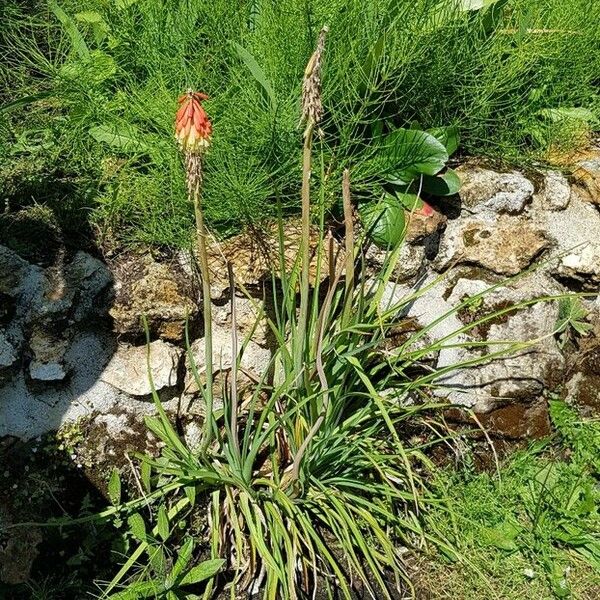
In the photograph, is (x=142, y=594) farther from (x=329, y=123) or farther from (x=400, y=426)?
(x=329, y=123)

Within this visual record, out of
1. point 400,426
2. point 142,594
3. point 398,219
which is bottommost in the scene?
point 142,594

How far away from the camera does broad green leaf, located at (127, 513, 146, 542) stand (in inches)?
90.6

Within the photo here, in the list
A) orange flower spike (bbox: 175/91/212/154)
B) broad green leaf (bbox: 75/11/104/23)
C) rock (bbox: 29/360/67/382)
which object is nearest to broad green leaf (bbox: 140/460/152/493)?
rock (bbox: 29/360/67/382)

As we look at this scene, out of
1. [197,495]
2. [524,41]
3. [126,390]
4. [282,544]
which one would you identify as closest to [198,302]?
[126,390]

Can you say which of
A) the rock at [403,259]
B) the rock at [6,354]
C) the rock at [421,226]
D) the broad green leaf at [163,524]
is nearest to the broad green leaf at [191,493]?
the broad green leaf at [163,524]

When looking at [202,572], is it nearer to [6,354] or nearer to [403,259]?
[6,354]

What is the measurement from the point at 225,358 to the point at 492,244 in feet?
3.77

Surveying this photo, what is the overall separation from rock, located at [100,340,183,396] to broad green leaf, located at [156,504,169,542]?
1.40ft

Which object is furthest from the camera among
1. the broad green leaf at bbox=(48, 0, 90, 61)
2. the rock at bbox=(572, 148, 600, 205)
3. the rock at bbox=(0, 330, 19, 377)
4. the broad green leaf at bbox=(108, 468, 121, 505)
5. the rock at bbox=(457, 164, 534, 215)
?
the rock at bbox=(572, 148, 600, 205)

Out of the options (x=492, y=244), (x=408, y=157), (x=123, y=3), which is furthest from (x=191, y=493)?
(x=123, y=3)

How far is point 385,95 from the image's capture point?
9.72 feet

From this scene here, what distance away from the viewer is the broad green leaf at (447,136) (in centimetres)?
295

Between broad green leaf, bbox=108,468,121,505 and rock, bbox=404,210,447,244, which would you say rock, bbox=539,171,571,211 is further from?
broad green leaf, bbox=108,468,121,505

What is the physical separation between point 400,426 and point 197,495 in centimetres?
77
